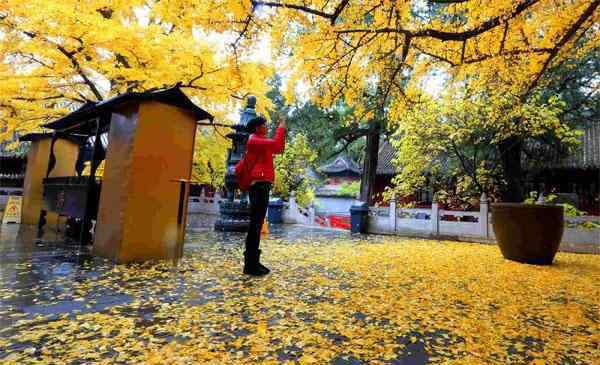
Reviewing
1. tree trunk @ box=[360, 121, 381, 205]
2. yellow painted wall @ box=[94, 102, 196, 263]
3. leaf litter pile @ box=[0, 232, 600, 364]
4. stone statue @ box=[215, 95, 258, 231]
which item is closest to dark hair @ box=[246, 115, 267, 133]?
yellow painted wall @ box=[94, 102, 196, 263]

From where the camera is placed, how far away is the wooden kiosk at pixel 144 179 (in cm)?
473

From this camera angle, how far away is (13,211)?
28.6 feet

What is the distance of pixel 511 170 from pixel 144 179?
38.0 ft

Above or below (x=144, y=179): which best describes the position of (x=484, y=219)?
below

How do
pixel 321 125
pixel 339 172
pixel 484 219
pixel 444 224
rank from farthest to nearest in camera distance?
pixel 339 172
pixel 321 125
pixel 444 224
pixel 484 219

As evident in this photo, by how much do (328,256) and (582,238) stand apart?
7.43m

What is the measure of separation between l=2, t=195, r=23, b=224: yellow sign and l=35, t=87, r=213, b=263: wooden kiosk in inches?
195

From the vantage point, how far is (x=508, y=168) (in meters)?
11.3

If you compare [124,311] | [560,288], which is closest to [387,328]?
[124,311]

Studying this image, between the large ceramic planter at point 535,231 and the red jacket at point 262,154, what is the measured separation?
5.19 metres

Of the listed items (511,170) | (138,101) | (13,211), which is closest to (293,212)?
(511,170)

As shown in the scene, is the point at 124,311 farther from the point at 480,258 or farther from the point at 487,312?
the point at 480,258

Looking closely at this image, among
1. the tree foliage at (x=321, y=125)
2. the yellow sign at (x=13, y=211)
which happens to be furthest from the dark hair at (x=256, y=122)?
the tree foliage at (x=321, y=125)

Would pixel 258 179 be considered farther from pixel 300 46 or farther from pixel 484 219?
pixel 484 219
